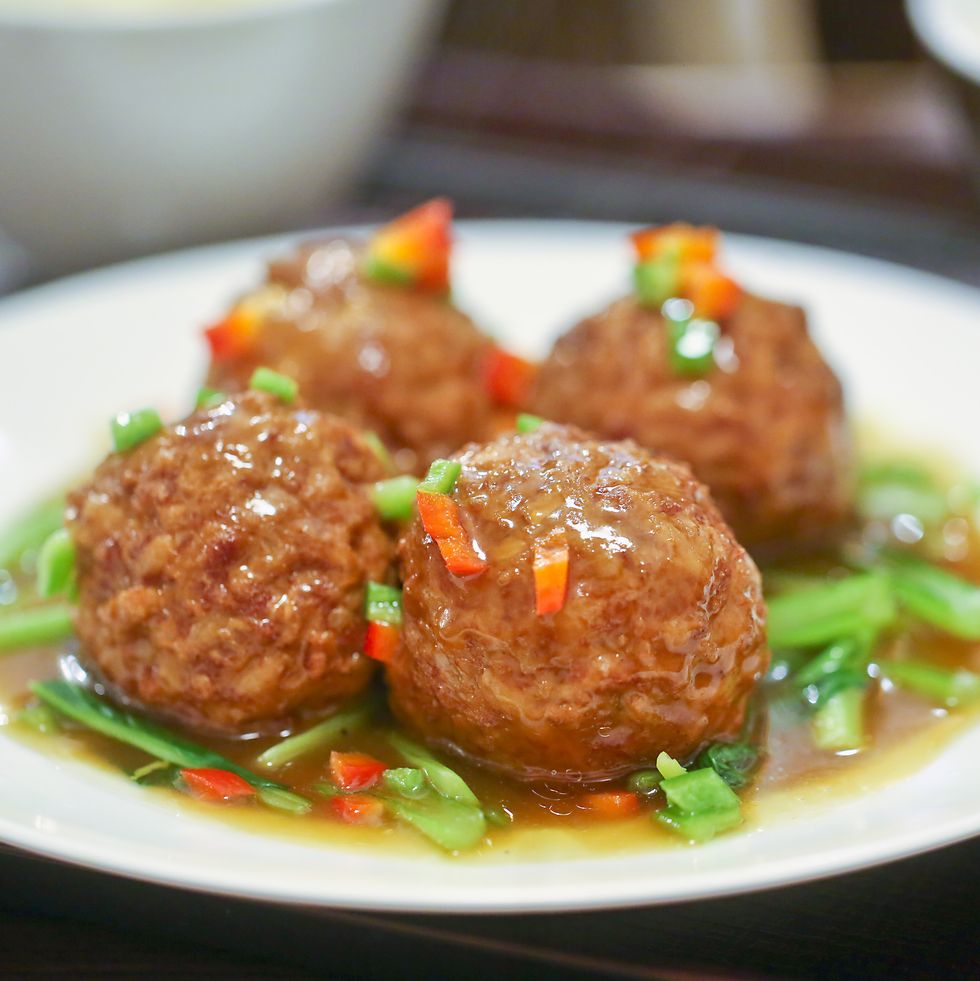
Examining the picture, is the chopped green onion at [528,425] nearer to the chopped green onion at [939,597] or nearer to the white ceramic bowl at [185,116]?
the chopped green onion at [939,597]

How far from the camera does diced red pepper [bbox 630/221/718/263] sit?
3.41 meters

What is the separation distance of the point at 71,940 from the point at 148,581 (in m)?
0.73

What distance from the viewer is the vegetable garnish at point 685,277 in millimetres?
3279

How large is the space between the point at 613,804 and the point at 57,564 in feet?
4.47

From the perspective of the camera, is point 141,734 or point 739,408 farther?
point 739,408

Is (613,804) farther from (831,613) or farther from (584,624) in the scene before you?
(831,613)

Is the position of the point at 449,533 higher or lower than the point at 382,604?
higher

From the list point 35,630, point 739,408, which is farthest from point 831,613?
point 35,630

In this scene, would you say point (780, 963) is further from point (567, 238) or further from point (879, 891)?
point (567, 238)

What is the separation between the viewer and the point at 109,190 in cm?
488

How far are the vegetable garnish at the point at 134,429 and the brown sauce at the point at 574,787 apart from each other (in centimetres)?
65

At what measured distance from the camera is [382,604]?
2.56 meters

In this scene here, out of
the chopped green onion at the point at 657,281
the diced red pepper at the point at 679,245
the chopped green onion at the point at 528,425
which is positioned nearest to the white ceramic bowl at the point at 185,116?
the diced red pepper at the point at 679,245

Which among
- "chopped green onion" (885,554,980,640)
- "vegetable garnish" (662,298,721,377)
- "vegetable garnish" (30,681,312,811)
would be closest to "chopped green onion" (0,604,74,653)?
"vegetable garnish" (30,681,312,811)
